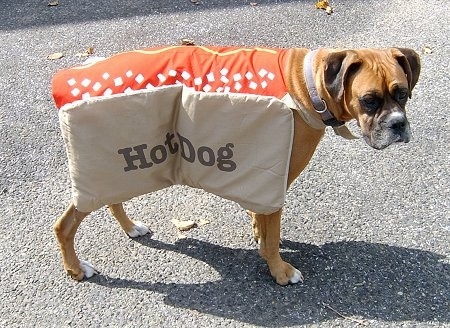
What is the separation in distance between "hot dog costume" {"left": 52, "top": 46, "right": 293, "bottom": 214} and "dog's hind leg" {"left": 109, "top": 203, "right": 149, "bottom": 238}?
0.57m

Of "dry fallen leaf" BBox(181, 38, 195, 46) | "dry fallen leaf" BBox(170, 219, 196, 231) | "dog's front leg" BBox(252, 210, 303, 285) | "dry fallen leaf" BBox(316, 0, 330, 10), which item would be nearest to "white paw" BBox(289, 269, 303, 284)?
"dog's front leg" BBox(252, 210, 303, 285)

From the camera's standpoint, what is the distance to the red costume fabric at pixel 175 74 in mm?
3076

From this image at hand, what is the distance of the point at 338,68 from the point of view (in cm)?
301

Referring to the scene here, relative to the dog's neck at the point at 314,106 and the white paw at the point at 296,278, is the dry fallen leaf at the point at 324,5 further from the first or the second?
the white paw at the point at 296,278

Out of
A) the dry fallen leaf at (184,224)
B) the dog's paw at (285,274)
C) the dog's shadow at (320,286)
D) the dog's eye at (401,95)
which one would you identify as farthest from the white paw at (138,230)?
the dog's eye at (401,95)

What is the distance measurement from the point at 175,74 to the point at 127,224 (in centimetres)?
128

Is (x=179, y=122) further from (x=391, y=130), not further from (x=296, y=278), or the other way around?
(x=296, y=278)

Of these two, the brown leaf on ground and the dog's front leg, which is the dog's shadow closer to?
the dog's front leg

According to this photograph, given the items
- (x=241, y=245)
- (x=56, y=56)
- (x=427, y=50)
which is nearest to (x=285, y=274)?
(x=241, y=245)

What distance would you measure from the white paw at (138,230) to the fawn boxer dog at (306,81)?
1173mm

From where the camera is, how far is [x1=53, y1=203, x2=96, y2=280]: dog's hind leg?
3.54 m

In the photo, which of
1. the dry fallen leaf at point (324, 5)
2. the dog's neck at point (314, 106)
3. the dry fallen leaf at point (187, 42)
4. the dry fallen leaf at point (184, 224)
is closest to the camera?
the dog's neck at point (314, 106)

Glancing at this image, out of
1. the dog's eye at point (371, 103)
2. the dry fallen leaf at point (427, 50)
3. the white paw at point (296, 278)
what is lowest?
the white paw at point (296, 278)

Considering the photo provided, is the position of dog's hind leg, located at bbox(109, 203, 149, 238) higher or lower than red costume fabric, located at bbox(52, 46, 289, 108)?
lower
